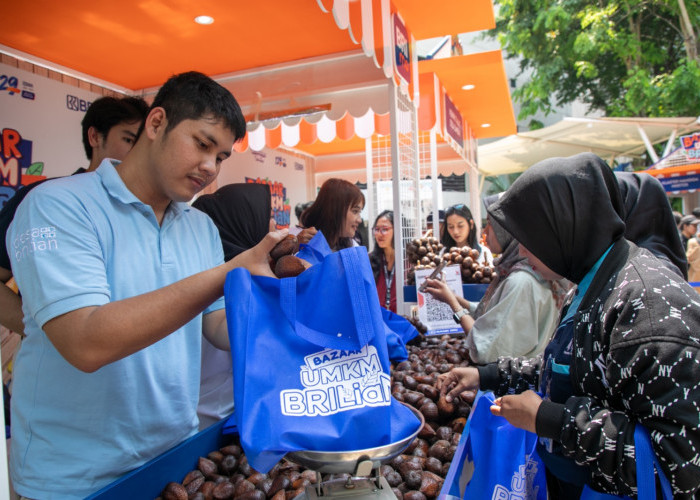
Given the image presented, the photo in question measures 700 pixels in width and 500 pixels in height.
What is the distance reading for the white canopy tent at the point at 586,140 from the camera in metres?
11.4

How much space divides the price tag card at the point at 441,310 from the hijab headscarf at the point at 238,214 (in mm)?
1462

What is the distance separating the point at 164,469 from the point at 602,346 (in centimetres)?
123

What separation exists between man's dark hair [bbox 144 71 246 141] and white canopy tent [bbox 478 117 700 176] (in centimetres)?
1139

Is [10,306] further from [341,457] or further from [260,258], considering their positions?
[341,457]

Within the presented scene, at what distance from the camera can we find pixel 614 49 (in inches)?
558

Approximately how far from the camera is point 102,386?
4.10ft

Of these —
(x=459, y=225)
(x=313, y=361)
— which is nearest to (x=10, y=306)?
(x=313, y=361)

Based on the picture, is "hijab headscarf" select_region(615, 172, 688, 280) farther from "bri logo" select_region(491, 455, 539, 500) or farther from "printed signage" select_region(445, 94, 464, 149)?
"printed signage" select_region(445, 94, 464, 149)

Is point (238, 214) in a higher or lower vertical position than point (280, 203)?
lower

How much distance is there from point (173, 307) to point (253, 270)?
0.19 meters

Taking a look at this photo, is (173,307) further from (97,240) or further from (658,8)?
(658,8)

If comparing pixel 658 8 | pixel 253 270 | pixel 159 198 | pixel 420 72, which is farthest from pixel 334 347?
pixel 658 8

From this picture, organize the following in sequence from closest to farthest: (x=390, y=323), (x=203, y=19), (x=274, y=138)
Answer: (x=390, y=323)
(x=203, y=19)
(x=274, y=138)

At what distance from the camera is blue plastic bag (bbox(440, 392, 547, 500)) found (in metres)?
1.50
